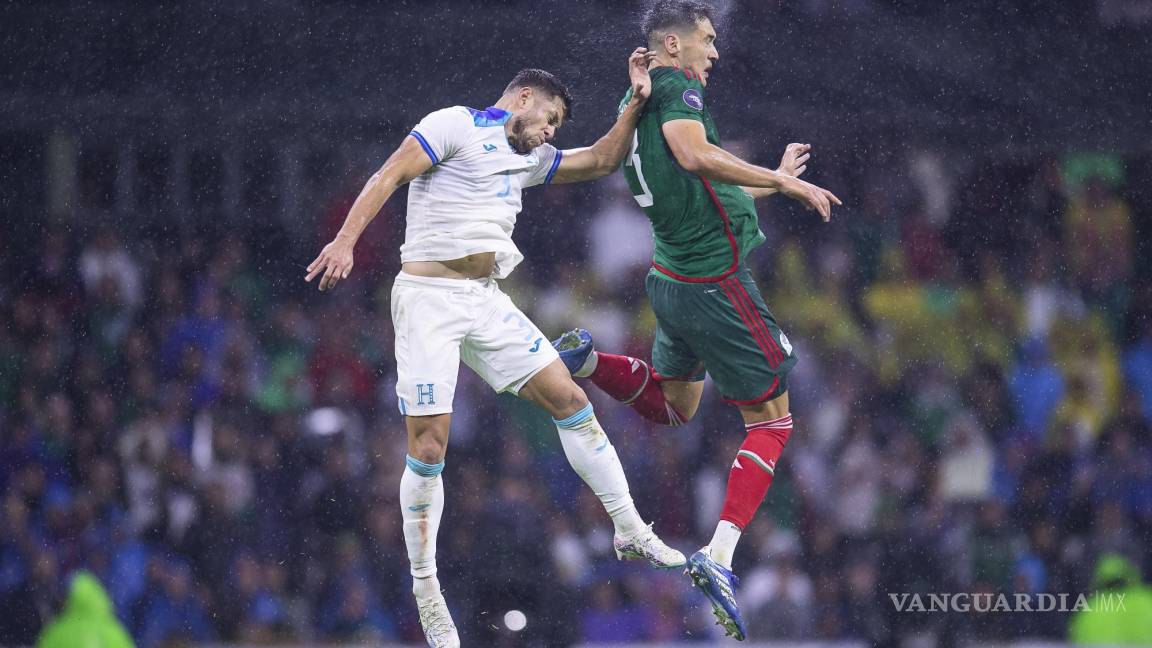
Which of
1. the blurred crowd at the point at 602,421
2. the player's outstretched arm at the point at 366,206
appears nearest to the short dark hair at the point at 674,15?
the player's outstretched arm at the point at 366,206

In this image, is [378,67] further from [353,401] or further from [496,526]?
[496,526]

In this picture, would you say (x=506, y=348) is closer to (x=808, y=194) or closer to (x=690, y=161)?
(x=690, y=161)

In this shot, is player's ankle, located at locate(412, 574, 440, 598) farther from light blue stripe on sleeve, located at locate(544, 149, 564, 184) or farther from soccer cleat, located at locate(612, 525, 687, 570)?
light blue stripe on sleeve, located at locate(544, 149, 564, 184)

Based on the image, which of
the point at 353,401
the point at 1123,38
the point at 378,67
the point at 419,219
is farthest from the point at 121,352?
the point at 1123,38

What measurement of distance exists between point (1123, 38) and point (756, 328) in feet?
20.2

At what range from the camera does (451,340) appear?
6.14 metres

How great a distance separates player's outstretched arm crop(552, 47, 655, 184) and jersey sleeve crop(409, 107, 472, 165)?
1.76 feet

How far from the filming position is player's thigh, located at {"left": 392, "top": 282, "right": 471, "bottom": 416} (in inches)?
239

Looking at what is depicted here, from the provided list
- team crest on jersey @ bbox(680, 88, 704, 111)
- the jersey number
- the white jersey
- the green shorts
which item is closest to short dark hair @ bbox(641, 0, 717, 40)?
team crest on jersey @ bbox(680, 88, 704, 111)

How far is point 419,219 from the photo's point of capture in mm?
6254

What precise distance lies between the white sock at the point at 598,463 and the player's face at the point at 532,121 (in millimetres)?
1102

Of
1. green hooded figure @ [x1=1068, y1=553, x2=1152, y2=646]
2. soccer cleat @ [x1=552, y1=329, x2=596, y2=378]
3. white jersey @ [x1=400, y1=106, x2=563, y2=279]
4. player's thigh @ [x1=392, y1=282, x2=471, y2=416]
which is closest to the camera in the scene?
player's thigh @ [x1=392, y1=282, x2=471, y2=416]

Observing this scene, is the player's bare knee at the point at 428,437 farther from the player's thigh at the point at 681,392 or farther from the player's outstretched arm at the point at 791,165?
the player's outstretched arm at the point at 791,165

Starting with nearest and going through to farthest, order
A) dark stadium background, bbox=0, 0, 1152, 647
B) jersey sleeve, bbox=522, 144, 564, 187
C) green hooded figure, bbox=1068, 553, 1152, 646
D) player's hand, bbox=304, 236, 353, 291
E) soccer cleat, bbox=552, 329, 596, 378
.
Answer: player's hand, bbox=304, 236, 353, 291 < jersey sleeve, bbox=522, 144, 564, 187 < soccer cleat, bbox=552, 329, 596, 378 < green hooded figure, bbox=1068, 553, 1152, 646 < dark stadium background, bbox=0, 0, 1152, 647
